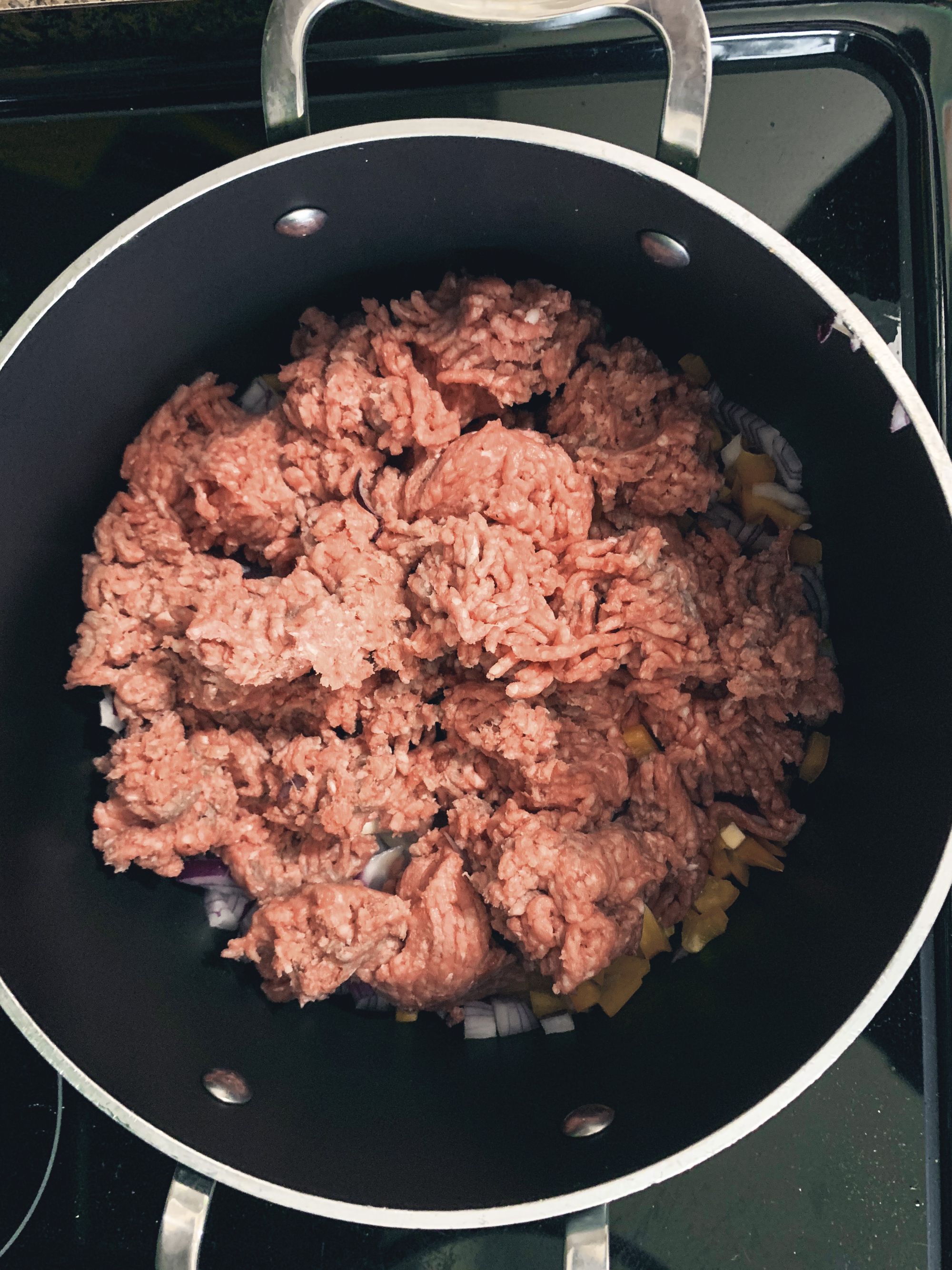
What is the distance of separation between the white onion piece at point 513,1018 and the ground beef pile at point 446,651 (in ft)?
0.20

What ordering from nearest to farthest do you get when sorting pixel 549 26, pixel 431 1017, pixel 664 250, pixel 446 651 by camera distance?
pixel 549 26 < pixel 664 250 < pixel 446 651 < pixel 431 1017

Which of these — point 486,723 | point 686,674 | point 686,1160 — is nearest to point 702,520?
point 686,674

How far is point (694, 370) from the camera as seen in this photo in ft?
5.20

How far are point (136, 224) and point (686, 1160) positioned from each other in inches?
56.8

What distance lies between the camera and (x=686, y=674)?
59.0 inches

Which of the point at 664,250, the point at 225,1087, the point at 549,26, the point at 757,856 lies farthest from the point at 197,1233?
the point at 549,26

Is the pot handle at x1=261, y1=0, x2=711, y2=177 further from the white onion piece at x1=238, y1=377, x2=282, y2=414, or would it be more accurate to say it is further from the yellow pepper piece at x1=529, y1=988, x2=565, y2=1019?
the yellow pepper piece at x1=529, y1=988, x2=565, y2=1019

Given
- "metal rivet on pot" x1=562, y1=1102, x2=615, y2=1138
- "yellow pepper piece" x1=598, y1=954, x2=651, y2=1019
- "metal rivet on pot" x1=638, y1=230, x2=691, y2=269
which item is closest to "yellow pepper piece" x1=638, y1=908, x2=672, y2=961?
"yellow pepper piece" x1=598, y1=954, x2=651, y2=1019

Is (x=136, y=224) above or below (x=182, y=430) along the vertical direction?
above

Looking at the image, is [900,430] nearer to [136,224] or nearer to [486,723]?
[486,723]

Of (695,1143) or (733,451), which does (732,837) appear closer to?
(695,1143)

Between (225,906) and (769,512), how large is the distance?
1.18 meters

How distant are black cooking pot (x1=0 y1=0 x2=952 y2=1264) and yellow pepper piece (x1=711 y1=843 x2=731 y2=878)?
6 centimetres

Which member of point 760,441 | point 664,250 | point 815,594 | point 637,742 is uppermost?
point 664,250
